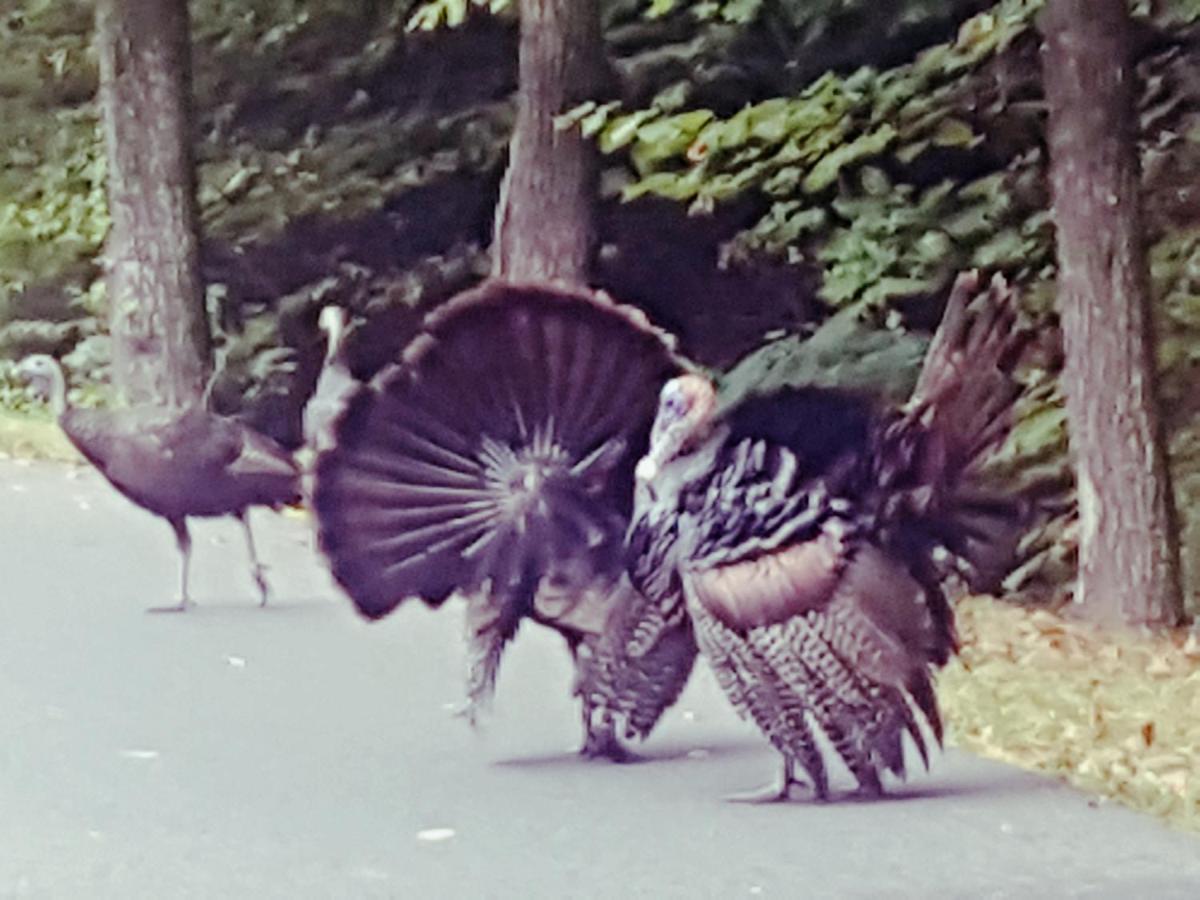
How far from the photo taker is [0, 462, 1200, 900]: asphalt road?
3045mm

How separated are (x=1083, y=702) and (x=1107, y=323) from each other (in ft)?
3.41

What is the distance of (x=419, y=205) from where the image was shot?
4.85m

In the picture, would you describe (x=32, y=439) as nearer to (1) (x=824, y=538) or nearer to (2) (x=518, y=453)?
(2) (x=518, y=453)

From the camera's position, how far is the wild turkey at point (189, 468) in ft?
13.2

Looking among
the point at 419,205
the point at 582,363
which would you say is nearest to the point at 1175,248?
the point at 419,205

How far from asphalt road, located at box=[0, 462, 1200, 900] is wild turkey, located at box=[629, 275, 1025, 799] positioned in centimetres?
19

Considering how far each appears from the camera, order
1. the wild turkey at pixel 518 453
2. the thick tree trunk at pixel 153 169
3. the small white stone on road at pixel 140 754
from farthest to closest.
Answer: the thick tree trunk at pixel 153 169 → the small white stone on road at pixel 140 754 → the wild turkey at pixel 518 453

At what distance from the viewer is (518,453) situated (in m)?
3.34

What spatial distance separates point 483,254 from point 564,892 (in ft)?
5.71

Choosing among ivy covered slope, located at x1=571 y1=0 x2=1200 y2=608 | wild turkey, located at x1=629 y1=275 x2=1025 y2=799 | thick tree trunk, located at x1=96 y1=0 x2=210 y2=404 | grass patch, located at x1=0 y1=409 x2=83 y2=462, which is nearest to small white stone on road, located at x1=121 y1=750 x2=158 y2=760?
wild turkey, located at x1=629 y1=275 x2=1025 y2=799

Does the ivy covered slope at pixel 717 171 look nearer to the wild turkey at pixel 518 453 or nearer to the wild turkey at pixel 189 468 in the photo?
the wild turkey at pixel 189 468

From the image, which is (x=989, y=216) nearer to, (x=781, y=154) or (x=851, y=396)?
(x=781, y=154)

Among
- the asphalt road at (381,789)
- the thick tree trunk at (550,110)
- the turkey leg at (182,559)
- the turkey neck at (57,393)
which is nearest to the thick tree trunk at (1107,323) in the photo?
the thick tree trunk at (550,110)

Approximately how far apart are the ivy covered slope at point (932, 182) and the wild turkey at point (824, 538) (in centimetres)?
101
